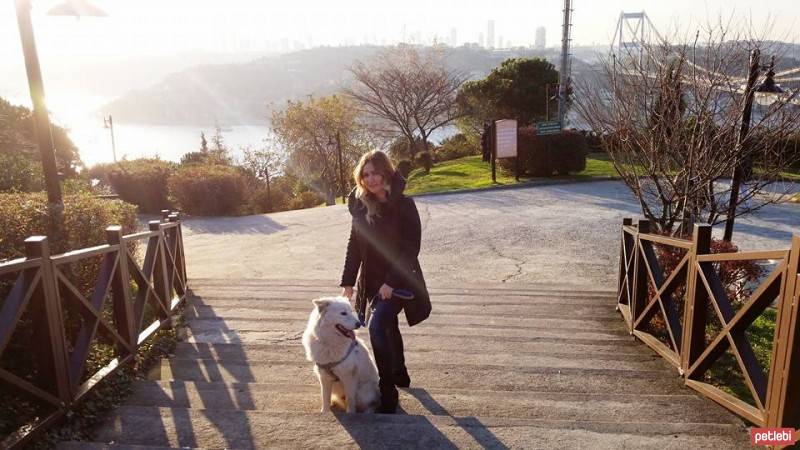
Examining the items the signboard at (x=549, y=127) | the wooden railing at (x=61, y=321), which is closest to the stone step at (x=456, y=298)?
the wooden railing at (x=61, y=321)

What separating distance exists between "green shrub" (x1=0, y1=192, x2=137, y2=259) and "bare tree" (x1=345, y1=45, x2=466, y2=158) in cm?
2457

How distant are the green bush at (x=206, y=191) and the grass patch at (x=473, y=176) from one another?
599 centimetres

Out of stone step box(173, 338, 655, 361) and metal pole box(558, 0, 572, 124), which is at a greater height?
metal pole box(558, 0, 572, 124)

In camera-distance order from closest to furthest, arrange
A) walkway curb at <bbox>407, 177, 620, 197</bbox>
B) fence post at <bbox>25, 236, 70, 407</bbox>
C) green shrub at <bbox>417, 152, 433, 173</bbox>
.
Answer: fence post at <bbox>25, 236, 70, 407</bbox>, walkway curb at <bbox>407, 177, 620, 197</bbox>, green shrub at <bbox>417, 152, 433, 173</bbox>

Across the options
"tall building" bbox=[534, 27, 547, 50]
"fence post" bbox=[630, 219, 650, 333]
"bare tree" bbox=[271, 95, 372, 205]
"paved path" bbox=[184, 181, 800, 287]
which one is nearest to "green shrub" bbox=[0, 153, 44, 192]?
"paved path" bbox=[184, 181, 800, 287]

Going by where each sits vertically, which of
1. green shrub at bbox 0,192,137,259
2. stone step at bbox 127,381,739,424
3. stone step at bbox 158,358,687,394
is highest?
green shrub at bbox 0,192,137,259

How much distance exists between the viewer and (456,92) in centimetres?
3153

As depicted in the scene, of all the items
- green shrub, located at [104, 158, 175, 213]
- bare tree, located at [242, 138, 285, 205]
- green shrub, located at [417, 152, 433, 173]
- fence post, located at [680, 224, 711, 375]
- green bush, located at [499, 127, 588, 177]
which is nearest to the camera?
fence post, located at [680, 224, 711, 375]

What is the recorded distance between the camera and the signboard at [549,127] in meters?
18.0

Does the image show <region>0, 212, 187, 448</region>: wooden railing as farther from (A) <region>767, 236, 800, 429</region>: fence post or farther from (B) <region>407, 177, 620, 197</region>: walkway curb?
(B) <region>407, 177, 620, 197</region>: walkway curb

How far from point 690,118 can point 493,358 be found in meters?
4.84

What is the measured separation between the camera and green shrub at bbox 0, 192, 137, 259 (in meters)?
4.23

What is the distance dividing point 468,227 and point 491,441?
9.25 metres

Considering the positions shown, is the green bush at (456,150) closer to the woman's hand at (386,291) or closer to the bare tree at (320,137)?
the bare tree at (320,137)
